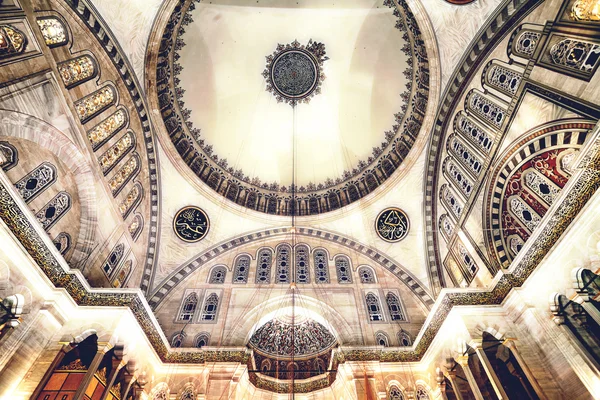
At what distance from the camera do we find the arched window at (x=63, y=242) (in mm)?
7264

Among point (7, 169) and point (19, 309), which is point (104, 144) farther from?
point (19, 309)

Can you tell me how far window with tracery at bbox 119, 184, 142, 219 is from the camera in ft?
30.8

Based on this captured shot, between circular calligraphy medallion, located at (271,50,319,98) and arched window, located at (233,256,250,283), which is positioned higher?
circular calligraphy medallion, located at (271,50,319,98)

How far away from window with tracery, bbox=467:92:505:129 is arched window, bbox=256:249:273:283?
8.96m

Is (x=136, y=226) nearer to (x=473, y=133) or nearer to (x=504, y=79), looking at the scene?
(x=473, y=133)

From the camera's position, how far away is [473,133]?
28.3 ft

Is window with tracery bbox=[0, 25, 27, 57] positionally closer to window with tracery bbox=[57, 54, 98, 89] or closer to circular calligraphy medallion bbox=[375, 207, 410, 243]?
window with tracery bbox=[57, 54, 98, 89]

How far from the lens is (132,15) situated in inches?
341

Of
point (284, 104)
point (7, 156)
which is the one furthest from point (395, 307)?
point (7, 156)

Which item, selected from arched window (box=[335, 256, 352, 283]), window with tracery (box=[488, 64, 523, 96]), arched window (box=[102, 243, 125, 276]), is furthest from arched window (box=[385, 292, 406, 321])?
arched window (box=[102, 243, 125, 276])

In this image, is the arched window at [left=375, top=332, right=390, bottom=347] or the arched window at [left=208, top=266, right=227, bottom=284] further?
the arched window at [left=208, top=266, right=227, bottom=284]

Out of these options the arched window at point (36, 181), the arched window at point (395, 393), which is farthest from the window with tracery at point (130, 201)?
the arched window at point (395, 393)

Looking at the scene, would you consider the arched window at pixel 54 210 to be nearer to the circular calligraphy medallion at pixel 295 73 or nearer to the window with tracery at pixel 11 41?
the window with tracery at pixel 11 41

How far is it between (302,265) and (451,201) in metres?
6.12
